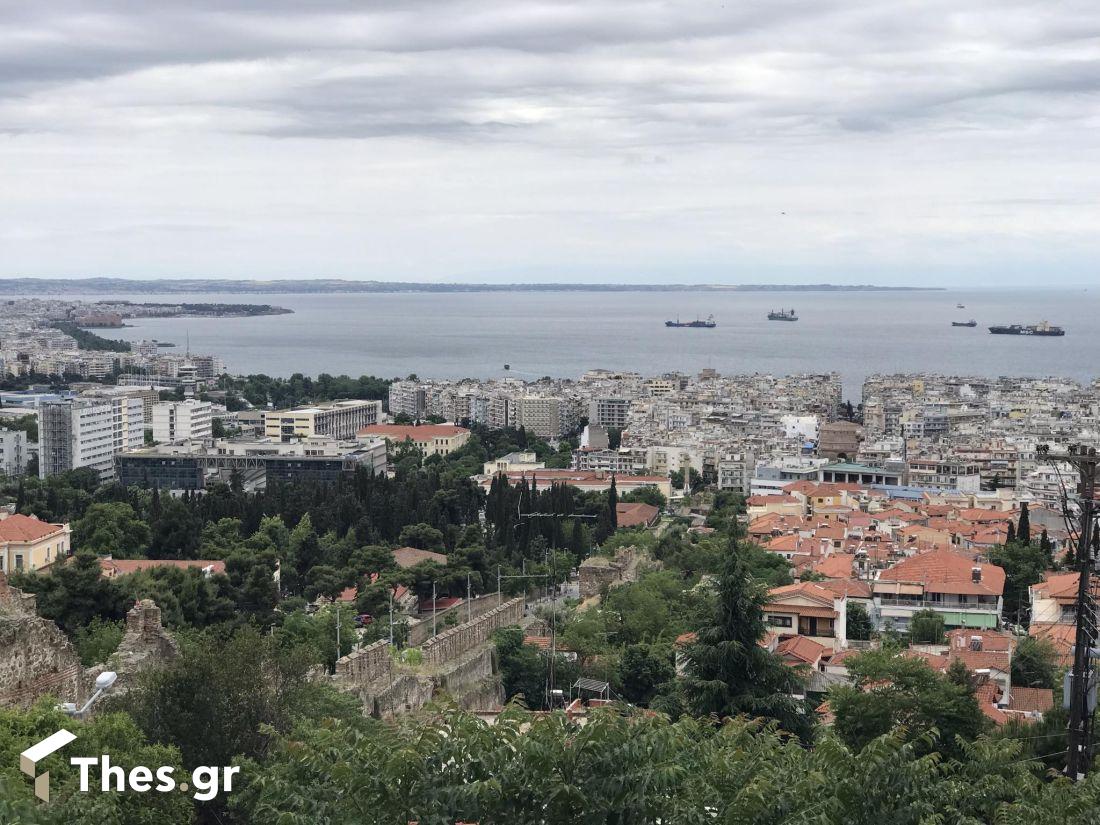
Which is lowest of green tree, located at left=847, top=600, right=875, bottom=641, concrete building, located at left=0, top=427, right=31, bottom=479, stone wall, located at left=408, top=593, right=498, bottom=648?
concrete building, located at left=0, top=427, right=31, bottom=479

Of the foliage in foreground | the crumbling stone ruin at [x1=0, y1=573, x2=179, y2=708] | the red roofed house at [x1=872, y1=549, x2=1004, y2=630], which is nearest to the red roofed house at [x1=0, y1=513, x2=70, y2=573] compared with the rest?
the red roofed house at [x1=872, y1=549, x2=1004, y2=630]

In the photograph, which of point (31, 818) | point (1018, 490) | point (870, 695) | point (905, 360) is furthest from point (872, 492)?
point (905, 360)

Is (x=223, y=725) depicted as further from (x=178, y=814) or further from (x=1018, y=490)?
(x=1018, y=490)

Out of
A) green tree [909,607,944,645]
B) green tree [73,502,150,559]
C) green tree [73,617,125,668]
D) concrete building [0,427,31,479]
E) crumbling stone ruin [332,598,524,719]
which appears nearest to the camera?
crumbling stone ruin [332,598,524,719]

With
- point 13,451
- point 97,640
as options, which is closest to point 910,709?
point 97,640

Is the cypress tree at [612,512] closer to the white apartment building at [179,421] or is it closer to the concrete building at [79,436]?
the concrete building at [79,436]

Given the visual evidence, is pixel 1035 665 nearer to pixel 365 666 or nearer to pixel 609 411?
pixel 365 666

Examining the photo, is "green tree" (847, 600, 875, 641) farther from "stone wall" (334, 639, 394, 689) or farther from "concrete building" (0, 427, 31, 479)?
"concrete building" (0, 427, 31, 479)
